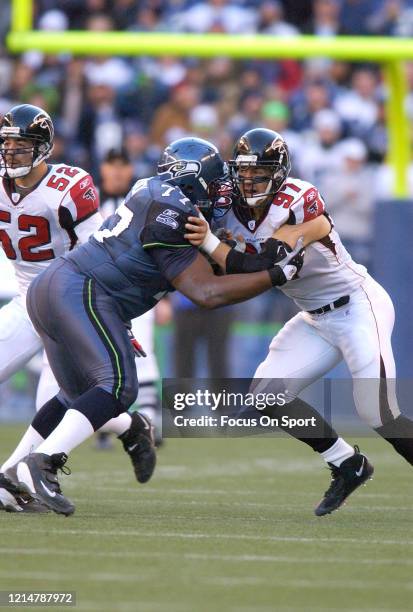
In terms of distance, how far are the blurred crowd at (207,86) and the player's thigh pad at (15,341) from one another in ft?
17.6

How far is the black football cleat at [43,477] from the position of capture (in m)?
4.98

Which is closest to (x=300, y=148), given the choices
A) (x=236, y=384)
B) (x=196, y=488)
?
(x=236, y=384)

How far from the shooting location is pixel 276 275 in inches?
202

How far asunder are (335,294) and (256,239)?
1.49 ft

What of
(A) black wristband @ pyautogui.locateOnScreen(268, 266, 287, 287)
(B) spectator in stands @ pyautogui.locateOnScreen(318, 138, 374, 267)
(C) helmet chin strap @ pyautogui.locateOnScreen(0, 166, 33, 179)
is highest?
(C) helmet chin strap @ pyautogui.locateOnScreen(0, 166, 33, 179)

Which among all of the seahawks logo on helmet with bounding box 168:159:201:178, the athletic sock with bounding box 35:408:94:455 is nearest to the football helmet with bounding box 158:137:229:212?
the seahawks logo on helmet with bounding box 168:159:201:178

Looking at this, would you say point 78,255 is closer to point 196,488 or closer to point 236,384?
point 196,488

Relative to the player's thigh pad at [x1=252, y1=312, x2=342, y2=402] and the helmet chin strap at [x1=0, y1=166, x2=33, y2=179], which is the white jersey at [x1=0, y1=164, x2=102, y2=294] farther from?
the player's thigh pad at [x1=252, y1=312, x2=342, y2=402]

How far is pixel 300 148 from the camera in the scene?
39.7 feet

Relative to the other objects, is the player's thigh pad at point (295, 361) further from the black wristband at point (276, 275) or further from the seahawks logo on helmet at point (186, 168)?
the seahawks logo on helmet at point (186, 168)

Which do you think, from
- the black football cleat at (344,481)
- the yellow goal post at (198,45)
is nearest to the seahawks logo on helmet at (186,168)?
the black football cleat at (344,481)

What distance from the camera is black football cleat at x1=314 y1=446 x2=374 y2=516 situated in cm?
550

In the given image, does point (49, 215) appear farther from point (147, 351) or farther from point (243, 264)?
point (147, 351)

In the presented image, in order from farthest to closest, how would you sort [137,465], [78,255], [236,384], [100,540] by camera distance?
[236,384] < [137,465] < [78,255] < [100,540]
